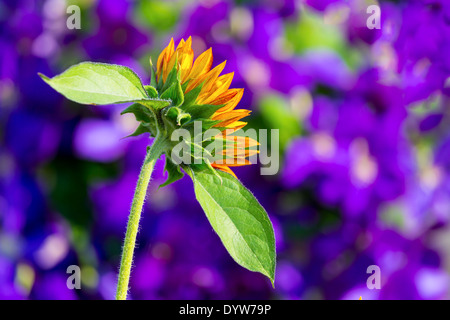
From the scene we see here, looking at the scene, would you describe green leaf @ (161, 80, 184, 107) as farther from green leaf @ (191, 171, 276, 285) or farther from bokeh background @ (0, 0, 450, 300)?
bokeh background @ (0, 0, 450, 300)

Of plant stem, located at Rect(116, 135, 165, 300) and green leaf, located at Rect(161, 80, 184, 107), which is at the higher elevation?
green leaf, located at Rect(161, 80, 184, 107)

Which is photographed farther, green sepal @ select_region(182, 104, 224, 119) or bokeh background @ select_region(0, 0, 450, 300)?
bokeh background @ select_region(0, 0, 450, 300)

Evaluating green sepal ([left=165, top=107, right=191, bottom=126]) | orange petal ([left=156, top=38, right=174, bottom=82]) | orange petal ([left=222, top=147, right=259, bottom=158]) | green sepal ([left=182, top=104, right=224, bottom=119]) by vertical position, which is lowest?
orange petal ([left=222, top=147, right=259, bottom=158])

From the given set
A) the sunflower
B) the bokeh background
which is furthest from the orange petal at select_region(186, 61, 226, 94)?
the bokeh background

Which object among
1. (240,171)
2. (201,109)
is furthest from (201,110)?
(240,171)

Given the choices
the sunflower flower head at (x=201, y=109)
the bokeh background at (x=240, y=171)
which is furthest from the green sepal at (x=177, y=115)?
the bokeh background at (x=240, y=171)

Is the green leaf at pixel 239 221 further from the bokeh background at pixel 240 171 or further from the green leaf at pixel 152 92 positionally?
the bokeh background at pixel 240 171

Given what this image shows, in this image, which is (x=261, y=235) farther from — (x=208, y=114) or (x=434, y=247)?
(x=434, y=247)

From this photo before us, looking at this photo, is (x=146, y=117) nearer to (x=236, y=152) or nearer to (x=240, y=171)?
(x=236, y=152)
